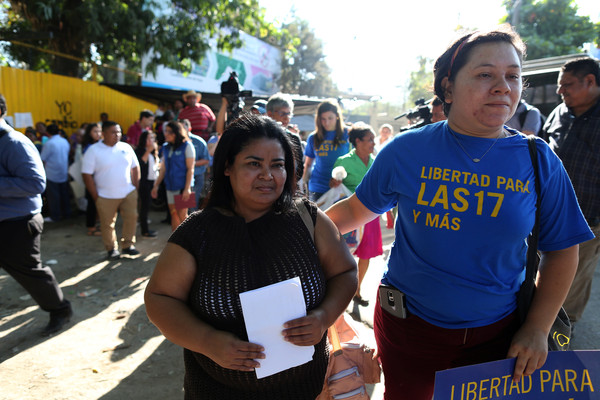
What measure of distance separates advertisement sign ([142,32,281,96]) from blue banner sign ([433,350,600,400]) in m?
15.0

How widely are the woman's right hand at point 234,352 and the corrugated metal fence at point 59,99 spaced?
31.0 ft

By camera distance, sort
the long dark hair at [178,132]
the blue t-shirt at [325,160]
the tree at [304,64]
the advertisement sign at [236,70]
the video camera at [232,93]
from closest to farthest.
Answer: the video camera at [232,93] → the blue t-shirt at [325,160] → the long dark hair at [178,132] → the advertisement sign at [236,70] → the tree at [304,64]

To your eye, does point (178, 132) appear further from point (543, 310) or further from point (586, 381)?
point (586, 381)

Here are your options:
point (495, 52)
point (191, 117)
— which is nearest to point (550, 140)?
point (495, 52)

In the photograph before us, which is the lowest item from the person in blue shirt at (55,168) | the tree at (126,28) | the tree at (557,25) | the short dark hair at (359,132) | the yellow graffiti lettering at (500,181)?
the person in blue shirt at (55,168)

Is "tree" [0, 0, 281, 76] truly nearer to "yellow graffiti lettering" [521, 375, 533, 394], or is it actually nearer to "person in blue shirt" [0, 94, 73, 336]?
"person in blue shirt" [0, 94, 73, 336]

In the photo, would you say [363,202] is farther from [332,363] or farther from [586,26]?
[586,26]

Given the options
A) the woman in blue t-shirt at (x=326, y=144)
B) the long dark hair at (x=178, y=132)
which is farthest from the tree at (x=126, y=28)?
the woman in blue t-shirt at (x=326, y=144)

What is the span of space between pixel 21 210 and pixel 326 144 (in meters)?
3.22

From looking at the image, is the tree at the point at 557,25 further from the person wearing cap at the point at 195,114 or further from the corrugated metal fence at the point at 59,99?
the corrugated metal fence at the point at 59,99

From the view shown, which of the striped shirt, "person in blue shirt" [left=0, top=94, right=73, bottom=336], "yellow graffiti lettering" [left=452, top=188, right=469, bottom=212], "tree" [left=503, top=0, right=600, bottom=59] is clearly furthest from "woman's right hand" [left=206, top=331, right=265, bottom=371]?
"tree" [left=503, top=0, right=600, bottom=59]

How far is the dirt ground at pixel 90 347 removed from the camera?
2844mm

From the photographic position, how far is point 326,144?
488 cm

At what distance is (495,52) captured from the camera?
143 centimetres
